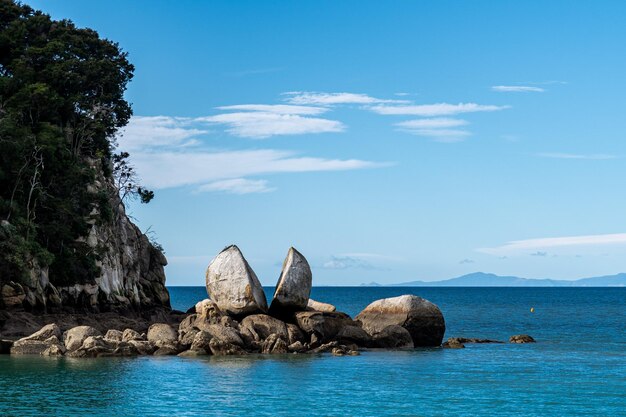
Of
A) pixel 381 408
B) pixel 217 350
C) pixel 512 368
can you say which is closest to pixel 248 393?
pixel 381 408

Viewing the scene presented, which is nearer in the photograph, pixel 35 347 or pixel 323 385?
pixel 323 385

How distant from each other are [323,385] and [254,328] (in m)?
11.4

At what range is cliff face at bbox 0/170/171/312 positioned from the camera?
46.6m

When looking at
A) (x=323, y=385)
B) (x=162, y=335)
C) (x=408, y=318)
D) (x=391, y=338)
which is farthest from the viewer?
(x=408, y=318)

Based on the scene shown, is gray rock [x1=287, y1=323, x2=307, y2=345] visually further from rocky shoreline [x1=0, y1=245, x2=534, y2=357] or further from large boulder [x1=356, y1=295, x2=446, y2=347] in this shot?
large boulder [x1=356, y1=295, x2=446, y2=347]

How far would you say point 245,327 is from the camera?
42594mm

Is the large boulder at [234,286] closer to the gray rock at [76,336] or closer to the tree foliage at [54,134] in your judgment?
the gray rock at [76,336]

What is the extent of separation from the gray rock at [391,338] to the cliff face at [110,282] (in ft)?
58.5

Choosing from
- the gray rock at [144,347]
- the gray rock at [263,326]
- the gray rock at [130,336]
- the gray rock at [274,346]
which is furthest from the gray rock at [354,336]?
the gray rock at [130,336]

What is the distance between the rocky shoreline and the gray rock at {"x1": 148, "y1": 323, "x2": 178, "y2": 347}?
0.16 ft

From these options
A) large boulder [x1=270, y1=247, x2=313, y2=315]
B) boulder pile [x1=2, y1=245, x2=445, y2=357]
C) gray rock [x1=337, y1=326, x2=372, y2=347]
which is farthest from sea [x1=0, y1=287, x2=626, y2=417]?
large boulder [x1=270, y1=247, x2=313, y2=315]

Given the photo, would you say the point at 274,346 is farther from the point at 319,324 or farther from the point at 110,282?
the point at 110,282

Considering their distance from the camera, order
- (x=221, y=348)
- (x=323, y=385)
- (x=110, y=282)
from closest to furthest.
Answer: (x=323, y=385) → (x=221, y=348) → (x=110, y=282)

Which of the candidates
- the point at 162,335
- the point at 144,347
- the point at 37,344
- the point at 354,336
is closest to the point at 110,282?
the point at 162,335
